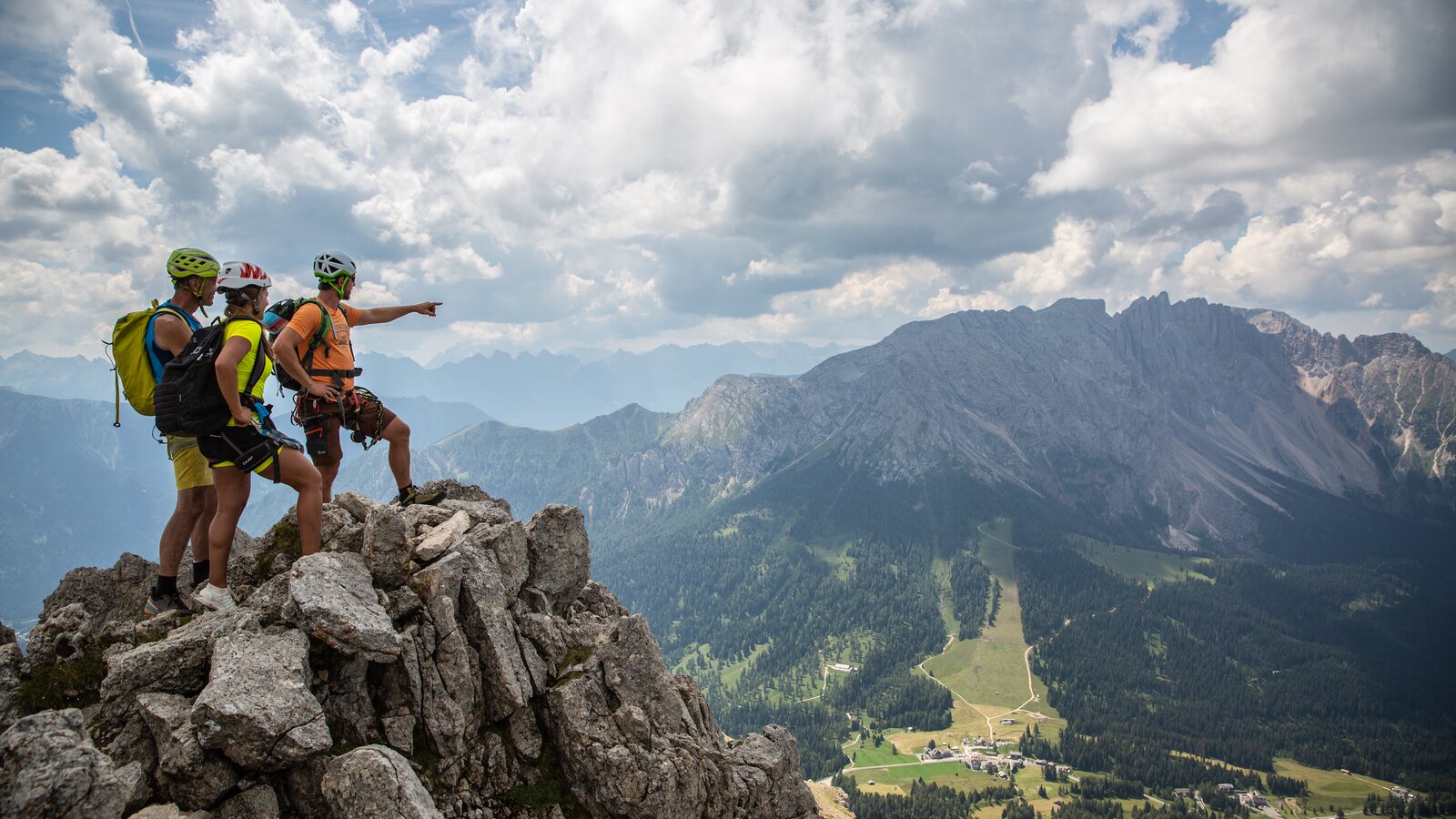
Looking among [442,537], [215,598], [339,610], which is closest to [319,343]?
[442,537]

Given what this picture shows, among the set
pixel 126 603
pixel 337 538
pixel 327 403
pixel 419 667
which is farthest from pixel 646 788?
pixel 126 603

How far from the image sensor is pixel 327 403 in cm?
1834

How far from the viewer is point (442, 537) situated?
1920 centimetres

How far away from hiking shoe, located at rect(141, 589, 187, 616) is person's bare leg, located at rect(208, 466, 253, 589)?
60.1 inches

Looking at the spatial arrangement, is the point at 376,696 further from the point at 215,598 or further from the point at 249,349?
the point at 249,349

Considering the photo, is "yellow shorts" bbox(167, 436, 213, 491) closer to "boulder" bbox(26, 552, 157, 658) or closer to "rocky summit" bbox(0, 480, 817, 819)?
"rocky summit" bbox(0, 480, 817, 819)

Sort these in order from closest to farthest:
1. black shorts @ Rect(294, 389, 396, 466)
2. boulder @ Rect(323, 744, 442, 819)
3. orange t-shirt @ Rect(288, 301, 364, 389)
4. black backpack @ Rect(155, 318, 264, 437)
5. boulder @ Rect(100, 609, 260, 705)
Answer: boulder @ Rect(323, 744, 442, 819)
boulder @ Rect(100, 609, 260, 705)
black backpack @ Rect(155, 318, 264, 437)
orange t-shirt @ Rect(288, 301, 364, 389)
black shorts @ Rect(294, 389, 396, 466)

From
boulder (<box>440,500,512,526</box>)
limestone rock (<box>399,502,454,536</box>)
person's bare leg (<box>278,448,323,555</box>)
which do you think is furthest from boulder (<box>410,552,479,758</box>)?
boulder (<box>440,500,512,526</box>)

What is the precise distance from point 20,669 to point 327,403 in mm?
7988

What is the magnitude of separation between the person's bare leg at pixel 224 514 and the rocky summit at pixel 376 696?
1.08m

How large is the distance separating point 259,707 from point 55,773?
262cm

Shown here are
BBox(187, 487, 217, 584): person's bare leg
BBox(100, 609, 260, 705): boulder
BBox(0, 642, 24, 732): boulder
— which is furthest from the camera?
BBox(187, 487, 217, 584): person's bare leg

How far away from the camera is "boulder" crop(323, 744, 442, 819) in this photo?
38.6 ft

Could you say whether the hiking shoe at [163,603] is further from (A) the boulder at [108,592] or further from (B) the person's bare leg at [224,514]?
(B) the person's bare leg at [224,514]
